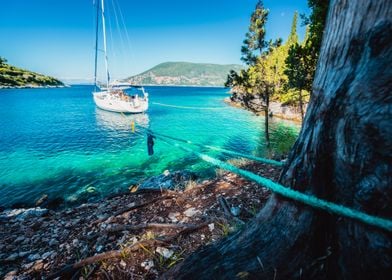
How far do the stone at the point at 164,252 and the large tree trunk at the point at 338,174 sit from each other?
1.58 m

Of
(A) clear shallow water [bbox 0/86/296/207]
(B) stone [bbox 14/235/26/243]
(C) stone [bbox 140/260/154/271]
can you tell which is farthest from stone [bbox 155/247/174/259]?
(A) clear shallow water [bbox 0/86/296/207]

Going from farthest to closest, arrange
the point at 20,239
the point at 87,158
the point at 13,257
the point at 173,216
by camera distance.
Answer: the point at 87,158 < the point at 20,239 < the point at 173,216 < the point at 13,257

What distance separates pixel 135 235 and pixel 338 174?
3.56 m

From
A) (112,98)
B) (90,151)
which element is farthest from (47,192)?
(112,98)

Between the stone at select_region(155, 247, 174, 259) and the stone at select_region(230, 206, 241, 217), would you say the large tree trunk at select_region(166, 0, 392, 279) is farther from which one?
the stone at select_region(230, 206, 241, 217)

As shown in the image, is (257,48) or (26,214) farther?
(257,48)

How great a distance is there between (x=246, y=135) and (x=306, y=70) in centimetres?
1349

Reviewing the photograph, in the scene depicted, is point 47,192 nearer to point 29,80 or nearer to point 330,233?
point 330,233

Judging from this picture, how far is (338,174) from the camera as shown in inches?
49.9

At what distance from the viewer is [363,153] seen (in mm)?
1131

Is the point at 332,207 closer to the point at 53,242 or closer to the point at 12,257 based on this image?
the point at 53,242

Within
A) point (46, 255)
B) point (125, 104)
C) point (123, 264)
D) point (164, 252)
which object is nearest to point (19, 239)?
point (46, 255)

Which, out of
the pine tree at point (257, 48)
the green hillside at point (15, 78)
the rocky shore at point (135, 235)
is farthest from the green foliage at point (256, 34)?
the green hillside at point (15, 78)

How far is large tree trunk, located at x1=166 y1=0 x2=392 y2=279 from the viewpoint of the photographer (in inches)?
42.4
